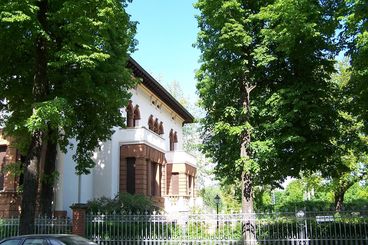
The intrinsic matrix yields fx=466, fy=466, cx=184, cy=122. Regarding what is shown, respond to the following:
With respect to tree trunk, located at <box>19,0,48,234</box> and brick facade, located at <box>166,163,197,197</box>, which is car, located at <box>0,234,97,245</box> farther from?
brick facade, located at <box>166,163,197,197</box>

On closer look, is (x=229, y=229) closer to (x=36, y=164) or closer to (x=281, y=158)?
(x=281, y=158)

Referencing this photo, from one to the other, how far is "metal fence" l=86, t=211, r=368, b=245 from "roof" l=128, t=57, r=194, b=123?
1286 cm

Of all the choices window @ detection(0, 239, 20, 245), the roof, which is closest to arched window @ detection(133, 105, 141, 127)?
the roof

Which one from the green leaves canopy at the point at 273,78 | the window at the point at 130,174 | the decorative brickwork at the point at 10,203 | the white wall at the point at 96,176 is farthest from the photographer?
the window at the point at 130,174

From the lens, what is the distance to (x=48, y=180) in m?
20.5

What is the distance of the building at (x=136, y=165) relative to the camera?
26.9 m

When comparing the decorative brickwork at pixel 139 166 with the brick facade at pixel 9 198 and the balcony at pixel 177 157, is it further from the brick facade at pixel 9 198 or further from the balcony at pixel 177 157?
the balcony at pixel 177 157

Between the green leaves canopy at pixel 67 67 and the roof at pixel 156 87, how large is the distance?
8272 mm

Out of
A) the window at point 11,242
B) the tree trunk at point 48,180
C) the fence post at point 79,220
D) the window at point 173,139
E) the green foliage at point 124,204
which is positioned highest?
the window at point 173,139

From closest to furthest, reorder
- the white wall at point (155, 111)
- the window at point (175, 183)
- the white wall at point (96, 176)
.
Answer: the white wall at point (96, 176), the white wall at point (155, 111), the window at point (175, 183)

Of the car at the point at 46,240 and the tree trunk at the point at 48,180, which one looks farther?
the tree trunk at the point at 48,180

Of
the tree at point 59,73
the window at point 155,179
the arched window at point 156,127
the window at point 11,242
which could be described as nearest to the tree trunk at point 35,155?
the tree at point 59,73

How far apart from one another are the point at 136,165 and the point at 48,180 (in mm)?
9343

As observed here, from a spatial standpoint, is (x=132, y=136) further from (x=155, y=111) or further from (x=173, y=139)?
(x=173, y=139)
